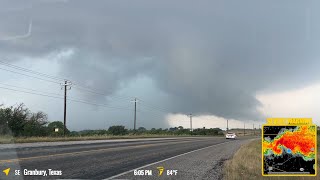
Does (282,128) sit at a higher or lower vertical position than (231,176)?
higher

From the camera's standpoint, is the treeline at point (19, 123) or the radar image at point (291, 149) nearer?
the radar image at point (291, 149)

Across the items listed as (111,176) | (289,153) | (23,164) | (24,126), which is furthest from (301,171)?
(24,126)

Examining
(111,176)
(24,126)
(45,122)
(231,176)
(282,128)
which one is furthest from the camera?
(45,122)

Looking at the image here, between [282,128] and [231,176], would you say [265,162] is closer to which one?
[282,128]

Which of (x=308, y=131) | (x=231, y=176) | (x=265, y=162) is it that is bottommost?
(x=231, y=176)

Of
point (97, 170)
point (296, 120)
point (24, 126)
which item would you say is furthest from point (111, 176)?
point (24, 126)

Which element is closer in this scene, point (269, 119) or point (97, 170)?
point (269, 119)

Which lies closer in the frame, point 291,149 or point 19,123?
point 291,149

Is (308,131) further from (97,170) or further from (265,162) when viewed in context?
(97,170)

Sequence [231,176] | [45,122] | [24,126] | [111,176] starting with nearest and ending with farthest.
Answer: [111,176], [231,176], [24,126], [45,122]

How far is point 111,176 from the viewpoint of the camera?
1224cm

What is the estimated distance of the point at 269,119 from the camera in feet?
29.5

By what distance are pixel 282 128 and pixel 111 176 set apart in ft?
19.2

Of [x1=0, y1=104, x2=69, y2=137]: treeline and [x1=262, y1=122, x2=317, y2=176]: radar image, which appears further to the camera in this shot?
[x1=0, y1=104, x2=69, y2=137]: treeline
